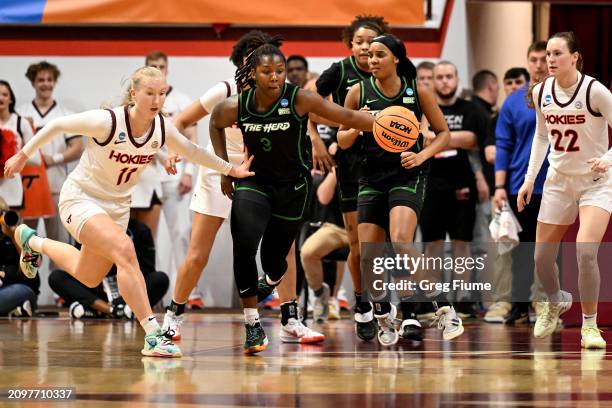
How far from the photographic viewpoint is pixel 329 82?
296 inches

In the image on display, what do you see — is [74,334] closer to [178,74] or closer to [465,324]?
[465,324]

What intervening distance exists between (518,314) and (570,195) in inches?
90.2

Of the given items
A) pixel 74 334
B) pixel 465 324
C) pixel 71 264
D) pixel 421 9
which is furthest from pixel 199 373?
pixel 421 9

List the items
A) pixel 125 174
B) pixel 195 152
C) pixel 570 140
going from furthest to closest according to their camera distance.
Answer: pixel 570 140 → pixel 195 152 → pixel 125 174

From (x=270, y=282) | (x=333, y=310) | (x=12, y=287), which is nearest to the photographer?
(x=270, y=282)

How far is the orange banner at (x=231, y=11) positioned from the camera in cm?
1107

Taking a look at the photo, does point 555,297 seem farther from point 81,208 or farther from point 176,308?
point 81,208

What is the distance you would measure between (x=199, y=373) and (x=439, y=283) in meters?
2.42

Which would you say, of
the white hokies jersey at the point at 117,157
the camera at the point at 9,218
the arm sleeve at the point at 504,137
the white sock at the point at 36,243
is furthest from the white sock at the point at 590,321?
the camera at the point at 9,218

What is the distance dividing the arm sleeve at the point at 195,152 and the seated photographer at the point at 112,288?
3.23 m

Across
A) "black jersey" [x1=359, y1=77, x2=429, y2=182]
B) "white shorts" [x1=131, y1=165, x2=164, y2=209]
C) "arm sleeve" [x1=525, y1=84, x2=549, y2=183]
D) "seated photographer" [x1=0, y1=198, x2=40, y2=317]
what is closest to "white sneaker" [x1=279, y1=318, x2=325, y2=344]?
"black jersey" [x1=359, y1=77, x2=429, y2=182]

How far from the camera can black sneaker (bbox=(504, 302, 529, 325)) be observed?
9055 mm

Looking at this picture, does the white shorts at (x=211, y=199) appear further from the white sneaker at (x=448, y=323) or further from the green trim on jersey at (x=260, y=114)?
the white sneaker at (x=448, y=323)

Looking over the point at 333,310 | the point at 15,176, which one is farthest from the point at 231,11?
the point at 333,310
